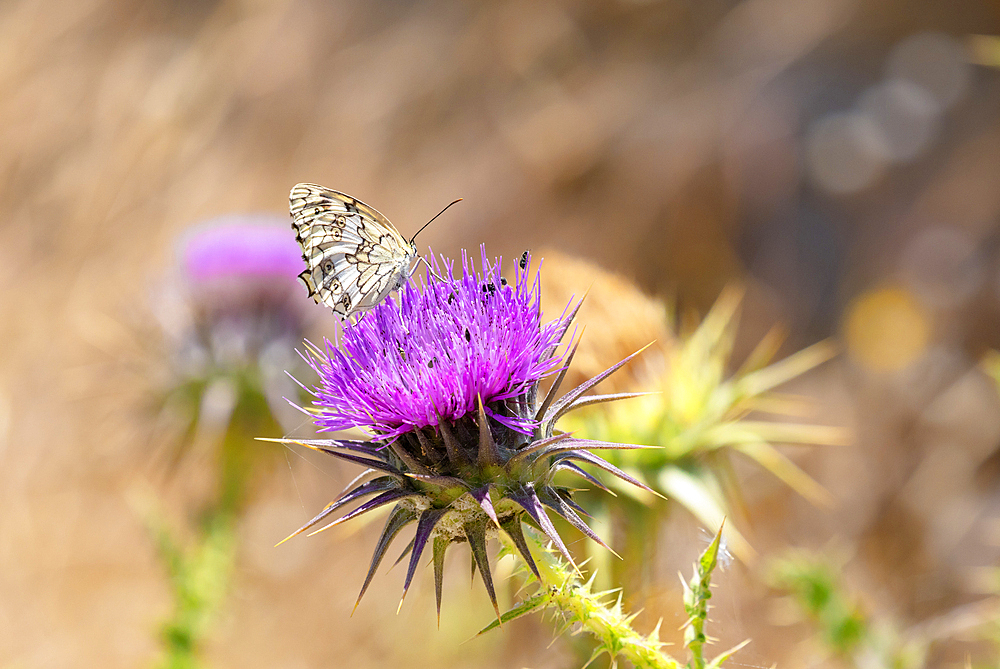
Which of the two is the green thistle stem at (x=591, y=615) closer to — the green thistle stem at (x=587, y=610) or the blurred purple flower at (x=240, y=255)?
the green thistle stem at (x=587, y=610)

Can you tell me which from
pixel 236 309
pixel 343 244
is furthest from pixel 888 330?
pixel 343 244

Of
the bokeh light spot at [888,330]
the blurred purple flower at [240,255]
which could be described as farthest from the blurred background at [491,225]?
the blurred purple flower at [240,255]

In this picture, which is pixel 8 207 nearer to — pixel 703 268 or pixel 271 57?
pixel 271 57

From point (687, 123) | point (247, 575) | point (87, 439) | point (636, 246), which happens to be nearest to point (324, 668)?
point (247, 575)

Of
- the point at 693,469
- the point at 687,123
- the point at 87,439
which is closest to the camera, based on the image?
the point at 693,469

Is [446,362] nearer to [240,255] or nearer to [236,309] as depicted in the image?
[236,309]

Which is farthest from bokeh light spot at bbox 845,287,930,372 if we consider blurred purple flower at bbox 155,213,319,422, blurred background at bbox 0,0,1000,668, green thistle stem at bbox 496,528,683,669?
green thistle stem at bbox 496,528,683,669
